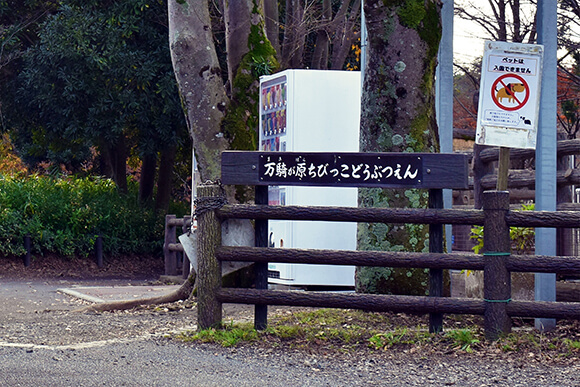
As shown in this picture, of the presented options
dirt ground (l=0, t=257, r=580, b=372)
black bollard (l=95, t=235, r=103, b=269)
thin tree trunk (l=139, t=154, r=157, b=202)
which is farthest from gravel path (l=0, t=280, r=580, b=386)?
thin tree trunk (l=139, t=154, r=157, b=202)

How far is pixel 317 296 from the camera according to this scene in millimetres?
7051

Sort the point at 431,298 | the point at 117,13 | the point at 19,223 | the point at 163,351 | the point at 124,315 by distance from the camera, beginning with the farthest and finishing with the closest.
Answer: the point at 117,13
the point at 19,223
the point at 124,315
the point at 431,298
the point at 163,351

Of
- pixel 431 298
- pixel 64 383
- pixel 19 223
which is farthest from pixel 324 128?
pixel 19 223

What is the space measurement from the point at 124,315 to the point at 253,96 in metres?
3.36

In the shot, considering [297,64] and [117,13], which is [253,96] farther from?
[117,13]

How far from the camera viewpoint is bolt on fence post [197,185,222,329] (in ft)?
23.8

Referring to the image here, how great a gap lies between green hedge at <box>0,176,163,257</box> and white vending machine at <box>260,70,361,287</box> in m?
8.92

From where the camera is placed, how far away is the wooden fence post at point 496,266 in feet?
22.2

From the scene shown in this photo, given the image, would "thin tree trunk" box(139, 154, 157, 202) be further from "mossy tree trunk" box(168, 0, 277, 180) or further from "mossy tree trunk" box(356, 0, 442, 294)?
"mossy tree trunk" box(356, 0, 442, 294)

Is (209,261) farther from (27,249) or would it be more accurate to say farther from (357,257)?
(27,249)

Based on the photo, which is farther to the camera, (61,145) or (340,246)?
(61,145)

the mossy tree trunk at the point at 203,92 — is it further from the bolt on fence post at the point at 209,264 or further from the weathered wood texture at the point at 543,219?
the weathered wood texture at the point at 543,219

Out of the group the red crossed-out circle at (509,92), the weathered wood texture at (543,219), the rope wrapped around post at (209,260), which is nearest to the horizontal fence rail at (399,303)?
the rope wrapped around post at (209,260)

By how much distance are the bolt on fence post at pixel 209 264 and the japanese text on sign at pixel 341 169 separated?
0.53 m
